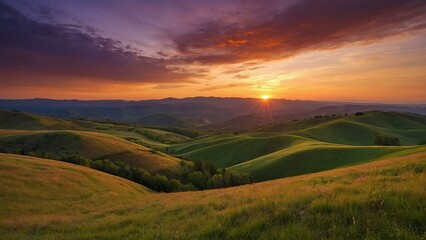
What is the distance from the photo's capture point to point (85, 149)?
320ft

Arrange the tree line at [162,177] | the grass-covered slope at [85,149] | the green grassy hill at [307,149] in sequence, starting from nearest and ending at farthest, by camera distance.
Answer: the tree line at [162,177] < the green grassy hill at [307,149] < the grass-covered slope at [85,149]

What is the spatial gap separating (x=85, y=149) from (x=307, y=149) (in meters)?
73.1

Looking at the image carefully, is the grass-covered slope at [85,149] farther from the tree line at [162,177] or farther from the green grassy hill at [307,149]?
the green grassy hill at [307,149]

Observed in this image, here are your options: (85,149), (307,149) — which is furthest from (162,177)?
(307,149)

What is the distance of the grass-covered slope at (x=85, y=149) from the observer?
9032 cm

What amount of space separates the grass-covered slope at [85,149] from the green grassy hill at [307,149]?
25983 millimetres

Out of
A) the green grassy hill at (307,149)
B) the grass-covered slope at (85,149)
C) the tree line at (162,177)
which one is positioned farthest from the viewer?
the grass-covered slope at (85,149)

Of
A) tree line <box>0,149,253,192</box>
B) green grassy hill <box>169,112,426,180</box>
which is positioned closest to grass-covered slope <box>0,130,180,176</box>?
tree line <box>0,149,253,192</box>

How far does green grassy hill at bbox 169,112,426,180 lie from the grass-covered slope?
85.2 feet

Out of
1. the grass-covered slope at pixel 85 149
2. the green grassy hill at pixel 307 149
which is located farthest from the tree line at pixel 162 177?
the green grassy hill at pixel 307 149

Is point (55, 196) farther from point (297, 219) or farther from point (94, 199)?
point (297, 219)

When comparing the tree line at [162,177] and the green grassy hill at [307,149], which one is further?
the green grassy hill at [307,149]

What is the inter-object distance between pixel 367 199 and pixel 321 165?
72116mm

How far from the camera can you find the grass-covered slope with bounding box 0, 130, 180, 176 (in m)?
90.3
